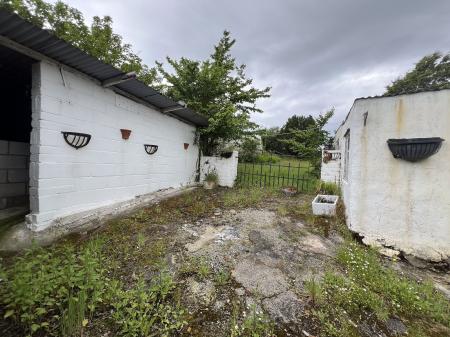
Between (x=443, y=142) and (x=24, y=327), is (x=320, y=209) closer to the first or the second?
(x=443, y=142)

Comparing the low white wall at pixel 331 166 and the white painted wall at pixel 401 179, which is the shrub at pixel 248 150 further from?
the white painted wall at pixel 401 179

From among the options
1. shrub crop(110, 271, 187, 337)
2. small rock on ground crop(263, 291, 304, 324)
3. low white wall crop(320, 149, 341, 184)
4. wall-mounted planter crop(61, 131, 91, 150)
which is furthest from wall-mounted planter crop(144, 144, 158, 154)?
low white wall crop(320, 149, 341, 184)

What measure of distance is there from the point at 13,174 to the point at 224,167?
572 cm

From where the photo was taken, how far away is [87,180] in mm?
3982

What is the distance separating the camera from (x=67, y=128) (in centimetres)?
355

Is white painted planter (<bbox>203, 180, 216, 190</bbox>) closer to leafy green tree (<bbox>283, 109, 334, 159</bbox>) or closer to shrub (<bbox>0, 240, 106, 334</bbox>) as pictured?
leafy green tree (<bbox>283, 109, 334, 159</bbox>)

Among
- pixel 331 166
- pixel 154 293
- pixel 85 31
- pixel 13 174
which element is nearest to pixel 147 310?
pixel 154 293

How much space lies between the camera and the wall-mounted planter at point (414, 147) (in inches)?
134

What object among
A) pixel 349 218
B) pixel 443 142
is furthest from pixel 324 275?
pixel 443 142

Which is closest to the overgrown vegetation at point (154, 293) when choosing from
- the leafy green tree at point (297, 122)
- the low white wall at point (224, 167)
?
the low white wall at point (224, 167)

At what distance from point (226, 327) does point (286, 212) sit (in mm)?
3696

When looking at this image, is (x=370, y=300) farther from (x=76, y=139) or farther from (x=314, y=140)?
(x=314, y=140)

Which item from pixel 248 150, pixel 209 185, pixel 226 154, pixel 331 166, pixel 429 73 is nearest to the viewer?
pixel 331 166

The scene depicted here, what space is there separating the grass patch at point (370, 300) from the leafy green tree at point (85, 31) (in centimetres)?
1099
